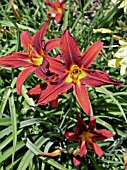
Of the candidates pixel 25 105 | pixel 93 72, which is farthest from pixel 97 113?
pixel 93 72

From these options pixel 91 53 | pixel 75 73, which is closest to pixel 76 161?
pixel 75 73

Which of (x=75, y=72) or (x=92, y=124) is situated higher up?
(x=75, y=72)

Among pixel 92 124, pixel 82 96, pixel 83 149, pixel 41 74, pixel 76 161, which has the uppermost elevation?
pixel 41 74

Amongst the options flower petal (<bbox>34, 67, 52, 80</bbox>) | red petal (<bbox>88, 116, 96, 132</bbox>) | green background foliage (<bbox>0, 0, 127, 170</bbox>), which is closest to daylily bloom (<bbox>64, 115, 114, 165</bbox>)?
red petal (<bbox>88, 116, 96, 132</bbox>)

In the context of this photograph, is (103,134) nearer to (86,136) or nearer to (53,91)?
(86,136)

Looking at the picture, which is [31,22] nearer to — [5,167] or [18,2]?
[18,2]

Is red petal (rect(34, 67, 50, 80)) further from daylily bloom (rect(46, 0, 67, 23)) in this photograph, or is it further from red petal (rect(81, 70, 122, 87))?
daylily bloom (rect(46, 0, 67, 23))
